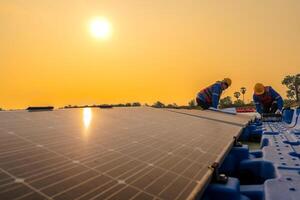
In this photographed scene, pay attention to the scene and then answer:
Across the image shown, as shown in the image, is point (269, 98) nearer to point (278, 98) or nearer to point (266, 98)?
point (266, 98)

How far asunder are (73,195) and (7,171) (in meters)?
1.06

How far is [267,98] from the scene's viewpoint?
1033 inches

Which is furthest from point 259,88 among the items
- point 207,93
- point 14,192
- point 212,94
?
point 14,192

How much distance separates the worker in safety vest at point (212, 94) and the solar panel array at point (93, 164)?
2442 centimetres

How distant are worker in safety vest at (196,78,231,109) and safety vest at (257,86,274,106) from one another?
6.12 meters

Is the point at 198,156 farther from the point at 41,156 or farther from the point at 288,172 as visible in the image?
the point at 41,156

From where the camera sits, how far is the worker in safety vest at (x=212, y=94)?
105 feet

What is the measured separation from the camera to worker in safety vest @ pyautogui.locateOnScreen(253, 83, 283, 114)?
2611cm

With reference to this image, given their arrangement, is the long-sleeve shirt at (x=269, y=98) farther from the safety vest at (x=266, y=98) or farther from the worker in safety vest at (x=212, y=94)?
the worker in safety vest at (x=212, y=94)

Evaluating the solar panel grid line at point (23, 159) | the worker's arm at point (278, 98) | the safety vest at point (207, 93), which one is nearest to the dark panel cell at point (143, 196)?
the solar panel grid line at point (23, 159)

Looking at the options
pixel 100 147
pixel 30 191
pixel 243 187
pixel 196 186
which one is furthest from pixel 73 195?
pixel 243 187

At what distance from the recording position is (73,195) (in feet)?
12.2

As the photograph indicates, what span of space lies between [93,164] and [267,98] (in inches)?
947

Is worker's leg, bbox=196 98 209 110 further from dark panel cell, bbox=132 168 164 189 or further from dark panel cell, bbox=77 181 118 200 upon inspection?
dark panel cell, bbox=77 181 118 200
